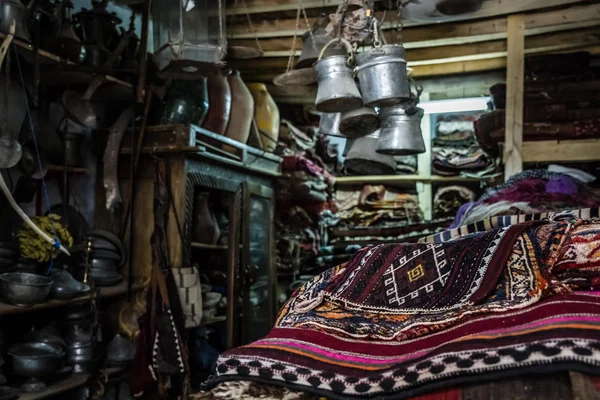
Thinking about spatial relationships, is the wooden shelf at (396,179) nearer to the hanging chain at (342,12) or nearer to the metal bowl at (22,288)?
the hanging chain at (342,12)

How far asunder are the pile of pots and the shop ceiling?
105cm

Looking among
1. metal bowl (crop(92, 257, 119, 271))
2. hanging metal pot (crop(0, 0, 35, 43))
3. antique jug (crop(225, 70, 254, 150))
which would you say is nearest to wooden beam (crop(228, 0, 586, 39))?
antique jug (crop(225, 70, 254, 150))

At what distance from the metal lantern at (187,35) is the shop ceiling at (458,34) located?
0.60 metres

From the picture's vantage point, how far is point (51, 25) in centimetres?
386

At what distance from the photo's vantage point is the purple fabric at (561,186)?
13.2 feet

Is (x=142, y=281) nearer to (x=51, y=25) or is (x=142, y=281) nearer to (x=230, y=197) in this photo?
(x=230, y=197)

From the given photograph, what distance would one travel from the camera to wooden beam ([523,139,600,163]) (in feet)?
13.9

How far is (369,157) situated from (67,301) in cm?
197

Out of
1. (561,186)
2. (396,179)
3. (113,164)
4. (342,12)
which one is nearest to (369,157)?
(342,12)

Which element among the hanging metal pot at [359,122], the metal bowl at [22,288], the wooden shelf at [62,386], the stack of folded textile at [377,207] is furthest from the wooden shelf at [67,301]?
the stack of folded textile at [377,207]

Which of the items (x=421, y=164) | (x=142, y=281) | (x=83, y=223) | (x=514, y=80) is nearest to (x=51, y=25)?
(x=83, y=223)

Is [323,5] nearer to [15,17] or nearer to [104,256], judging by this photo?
[15,17]

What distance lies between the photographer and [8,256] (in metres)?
3.31

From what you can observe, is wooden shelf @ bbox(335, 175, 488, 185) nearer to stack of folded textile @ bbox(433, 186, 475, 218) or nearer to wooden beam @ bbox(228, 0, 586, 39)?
stack of folded textile @ bbox(433, 186, 475, 218)
